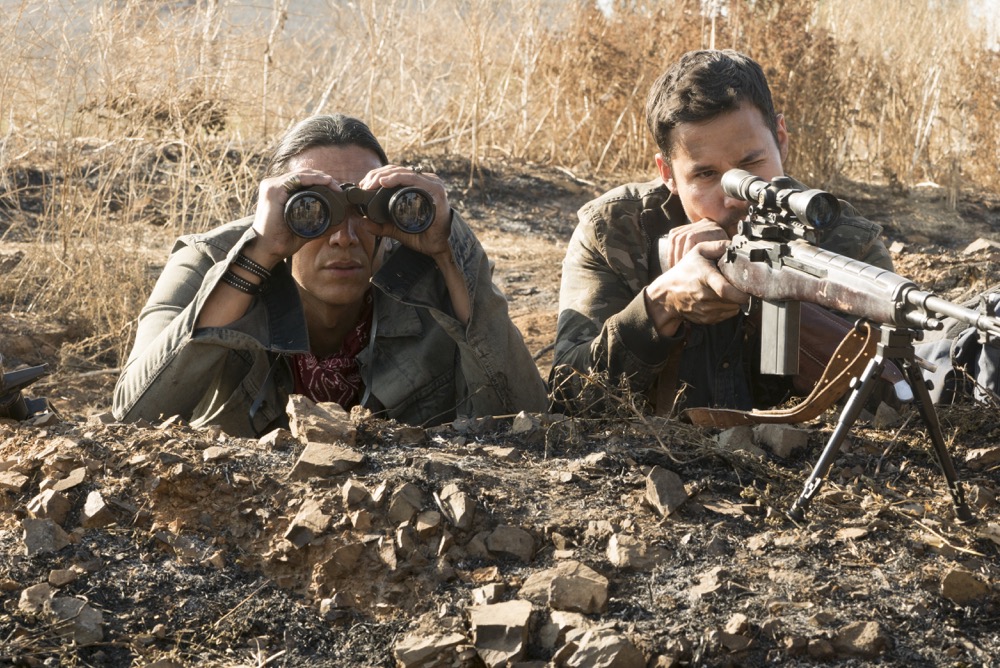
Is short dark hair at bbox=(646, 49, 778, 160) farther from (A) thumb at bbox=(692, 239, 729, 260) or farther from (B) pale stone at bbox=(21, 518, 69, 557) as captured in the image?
(B) pale stone at bbox=(21, 518, 69, 557)

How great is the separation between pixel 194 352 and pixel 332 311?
1.46ft

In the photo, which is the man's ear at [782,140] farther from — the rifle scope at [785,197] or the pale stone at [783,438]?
the pale stone at [783,438]

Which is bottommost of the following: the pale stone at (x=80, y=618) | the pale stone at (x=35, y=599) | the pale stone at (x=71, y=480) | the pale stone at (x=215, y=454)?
the pale stone at (x=80, y=618)

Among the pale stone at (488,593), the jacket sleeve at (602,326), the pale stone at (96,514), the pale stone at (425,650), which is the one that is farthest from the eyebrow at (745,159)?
the pale stone at (96,514)

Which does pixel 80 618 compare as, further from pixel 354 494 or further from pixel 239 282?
pixel 239 282

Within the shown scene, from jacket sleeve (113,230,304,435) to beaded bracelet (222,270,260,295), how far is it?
2cm

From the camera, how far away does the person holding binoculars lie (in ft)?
10.4

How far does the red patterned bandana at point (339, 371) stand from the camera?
3.50 m

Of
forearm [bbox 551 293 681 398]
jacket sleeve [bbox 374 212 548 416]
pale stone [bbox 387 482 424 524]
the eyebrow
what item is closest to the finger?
forearm [bbox 551 293 681 398]

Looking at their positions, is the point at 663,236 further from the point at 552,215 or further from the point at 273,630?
the point at 552,215

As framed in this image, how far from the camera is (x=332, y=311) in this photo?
349 centimetres

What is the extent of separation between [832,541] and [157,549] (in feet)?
4.59

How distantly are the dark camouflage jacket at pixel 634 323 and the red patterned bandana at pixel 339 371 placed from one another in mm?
599

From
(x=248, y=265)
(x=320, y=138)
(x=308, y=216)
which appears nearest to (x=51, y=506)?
(x=248, y=265)
